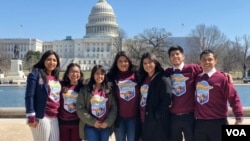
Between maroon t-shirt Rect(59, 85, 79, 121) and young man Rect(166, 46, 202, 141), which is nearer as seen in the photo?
young man Rect(166, 46, 202, 141)

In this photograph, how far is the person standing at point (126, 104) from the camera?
5.24 m

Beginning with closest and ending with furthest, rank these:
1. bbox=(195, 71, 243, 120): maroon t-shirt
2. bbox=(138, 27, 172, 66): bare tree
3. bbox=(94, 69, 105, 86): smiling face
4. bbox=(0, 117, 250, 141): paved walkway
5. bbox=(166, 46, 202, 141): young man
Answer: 1. bbox=(195, 71, 243, 120): maroon t-shirt
2. bbox=(166, 46, 202, 141): young man
3. bbox=(94, 69, 105, 86): smiling face
4. bbox=(0, 117, 250, 141): paved walkway
5. bbox=(138, 27, 172, 66): bare tree

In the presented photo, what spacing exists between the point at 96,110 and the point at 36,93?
870 mm

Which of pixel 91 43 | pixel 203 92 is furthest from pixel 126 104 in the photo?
pixel 91 43

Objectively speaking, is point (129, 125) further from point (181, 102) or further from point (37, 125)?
point (37, 125)

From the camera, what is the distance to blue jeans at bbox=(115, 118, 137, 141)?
5.25 m

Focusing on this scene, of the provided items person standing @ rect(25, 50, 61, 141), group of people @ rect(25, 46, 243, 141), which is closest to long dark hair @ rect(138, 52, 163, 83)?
group of people @ rect(25, 46, 243, 141)

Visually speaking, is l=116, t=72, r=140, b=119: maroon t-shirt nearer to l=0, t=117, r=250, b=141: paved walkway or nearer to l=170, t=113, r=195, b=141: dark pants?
l=170, t=113, r=195, b=141: dark pants

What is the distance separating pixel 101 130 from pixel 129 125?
0.42 m

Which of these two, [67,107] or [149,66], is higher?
[149,66]

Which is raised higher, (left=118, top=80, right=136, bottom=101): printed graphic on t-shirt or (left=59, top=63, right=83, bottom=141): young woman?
(left=118, top=80, right=136, bottom=101): printed graphic on t-shirt

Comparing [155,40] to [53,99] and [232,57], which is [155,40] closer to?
[232,57]

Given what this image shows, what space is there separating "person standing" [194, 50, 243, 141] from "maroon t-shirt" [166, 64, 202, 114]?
0.37ft

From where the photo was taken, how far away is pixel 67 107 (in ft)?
17.2
